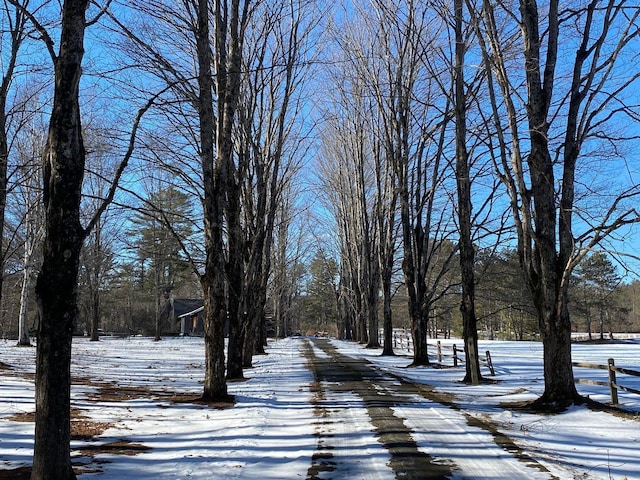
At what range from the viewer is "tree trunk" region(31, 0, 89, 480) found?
404 centimetres

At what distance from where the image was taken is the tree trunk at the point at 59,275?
159 inches

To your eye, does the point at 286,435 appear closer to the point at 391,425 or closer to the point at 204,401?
the point at 391,425

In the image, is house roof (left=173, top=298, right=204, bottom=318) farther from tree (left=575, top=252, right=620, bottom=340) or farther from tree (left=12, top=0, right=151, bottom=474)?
tree (left=12, top=0, right=151, bottom=474)

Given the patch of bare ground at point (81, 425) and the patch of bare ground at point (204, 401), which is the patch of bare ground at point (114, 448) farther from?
the patch of bare ground at point (204, 401)

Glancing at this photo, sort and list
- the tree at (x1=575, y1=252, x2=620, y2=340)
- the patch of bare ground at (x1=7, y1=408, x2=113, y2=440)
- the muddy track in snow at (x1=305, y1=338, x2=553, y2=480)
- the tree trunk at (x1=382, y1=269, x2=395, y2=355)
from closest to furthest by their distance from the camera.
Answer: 1. the muddy track in snow at (x1=305, y1=338, x2=553, y2=480)
2. the patch of bare ground at (x1=7, y1=408, x2=113, y2=440)
3. the tree trunk at (x1=382, y1=269, x2=395, y2=355)
4. the tree at (x1=575, y1=252, x2=620, y2=340)

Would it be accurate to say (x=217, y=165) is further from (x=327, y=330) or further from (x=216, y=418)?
(x=327, y=330)

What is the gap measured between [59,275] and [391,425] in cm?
489

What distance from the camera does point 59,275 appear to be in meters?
4.12

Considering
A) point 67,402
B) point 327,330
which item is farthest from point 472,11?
point 327,330

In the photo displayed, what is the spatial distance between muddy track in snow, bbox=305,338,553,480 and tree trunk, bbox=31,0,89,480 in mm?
2264

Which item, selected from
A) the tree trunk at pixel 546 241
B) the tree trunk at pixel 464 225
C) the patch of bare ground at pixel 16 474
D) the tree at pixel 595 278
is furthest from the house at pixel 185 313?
the patch of bare ground at pixel 16 474

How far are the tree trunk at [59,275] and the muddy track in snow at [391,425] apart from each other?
7.43 feet

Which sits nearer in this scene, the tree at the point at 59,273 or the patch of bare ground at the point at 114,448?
the tree at the point at 59,273

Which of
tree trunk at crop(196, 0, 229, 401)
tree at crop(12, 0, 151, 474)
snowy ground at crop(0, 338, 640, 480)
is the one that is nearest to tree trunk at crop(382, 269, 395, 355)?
snowy ground at crop(0, 338, 640, 480)
